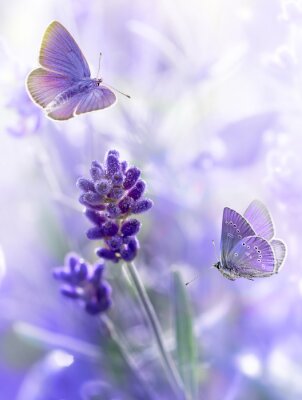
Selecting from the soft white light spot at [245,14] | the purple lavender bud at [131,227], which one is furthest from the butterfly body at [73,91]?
the soft white light spot at [245,14]

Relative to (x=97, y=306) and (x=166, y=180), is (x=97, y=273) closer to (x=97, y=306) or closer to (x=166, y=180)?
(x=97, y=306)

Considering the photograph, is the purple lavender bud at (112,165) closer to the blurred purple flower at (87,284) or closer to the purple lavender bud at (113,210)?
the purple lavender bud at (113,210)

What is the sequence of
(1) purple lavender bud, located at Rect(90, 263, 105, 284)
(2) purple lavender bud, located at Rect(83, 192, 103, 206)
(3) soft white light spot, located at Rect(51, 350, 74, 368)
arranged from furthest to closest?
1. (3) soft white light spot, located at Rect(51, 350, 74, 368)
2. (1) purple lavender bud, located at Rect(90, 263, 105, 284)
3. (2) purple lavender bud, located at Rect(83, 192, 103, 206)

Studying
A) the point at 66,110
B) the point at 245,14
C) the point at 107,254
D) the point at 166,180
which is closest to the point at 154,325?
the point at 107,254

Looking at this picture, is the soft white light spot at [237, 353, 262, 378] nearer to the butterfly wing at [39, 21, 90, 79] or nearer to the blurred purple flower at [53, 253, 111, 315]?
the blurred purple flower at [53, 253, 111, 315]

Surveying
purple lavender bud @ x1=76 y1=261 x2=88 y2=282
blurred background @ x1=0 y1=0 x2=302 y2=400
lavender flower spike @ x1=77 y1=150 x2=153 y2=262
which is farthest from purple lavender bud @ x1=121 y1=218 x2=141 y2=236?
blurred background @ x1=0 y1=0 x2=302 y2=400

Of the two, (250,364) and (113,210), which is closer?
(113,210)
